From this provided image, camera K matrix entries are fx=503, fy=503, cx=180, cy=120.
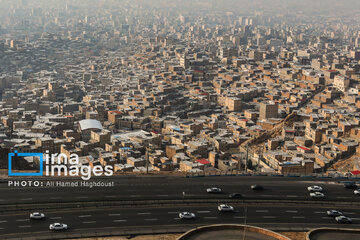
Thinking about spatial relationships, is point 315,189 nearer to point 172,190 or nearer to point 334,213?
point 334,213

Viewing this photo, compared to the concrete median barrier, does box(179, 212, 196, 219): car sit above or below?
below

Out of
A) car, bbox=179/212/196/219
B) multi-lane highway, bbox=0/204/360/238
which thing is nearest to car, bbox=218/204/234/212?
multi-lane highway, bbox=0/204/360/238

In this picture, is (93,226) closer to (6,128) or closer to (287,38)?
(6,128)

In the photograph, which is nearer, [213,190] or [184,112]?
[213,190]

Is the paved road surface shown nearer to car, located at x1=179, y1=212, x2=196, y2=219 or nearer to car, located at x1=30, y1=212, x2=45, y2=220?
car, located at x1=30, y1=212, x2=45, y2=220

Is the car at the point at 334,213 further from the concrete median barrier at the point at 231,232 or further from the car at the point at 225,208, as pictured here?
the concrete median barrier at the point at 231,232

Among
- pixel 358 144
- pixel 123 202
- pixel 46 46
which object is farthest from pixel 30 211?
pixel 46 46

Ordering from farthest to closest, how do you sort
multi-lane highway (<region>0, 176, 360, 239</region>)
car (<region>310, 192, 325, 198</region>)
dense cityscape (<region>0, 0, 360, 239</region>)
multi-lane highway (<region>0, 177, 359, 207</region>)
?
dense cityscape (<region>0, 0, 360, 239</region>) → car (<region>310, 192, 325, 198</region>) → multi-lane highway (<region>0, 177, 359, 207</region>) → multi-lane highway (<region>0, 176, 360, 239</region>)

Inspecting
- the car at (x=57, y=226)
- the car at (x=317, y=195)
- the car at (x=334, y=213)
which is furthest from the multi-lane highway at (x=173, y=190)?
the car at (x=57, y=226)

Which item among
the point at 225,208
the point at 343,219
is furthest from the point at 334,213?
the point at 225,208
